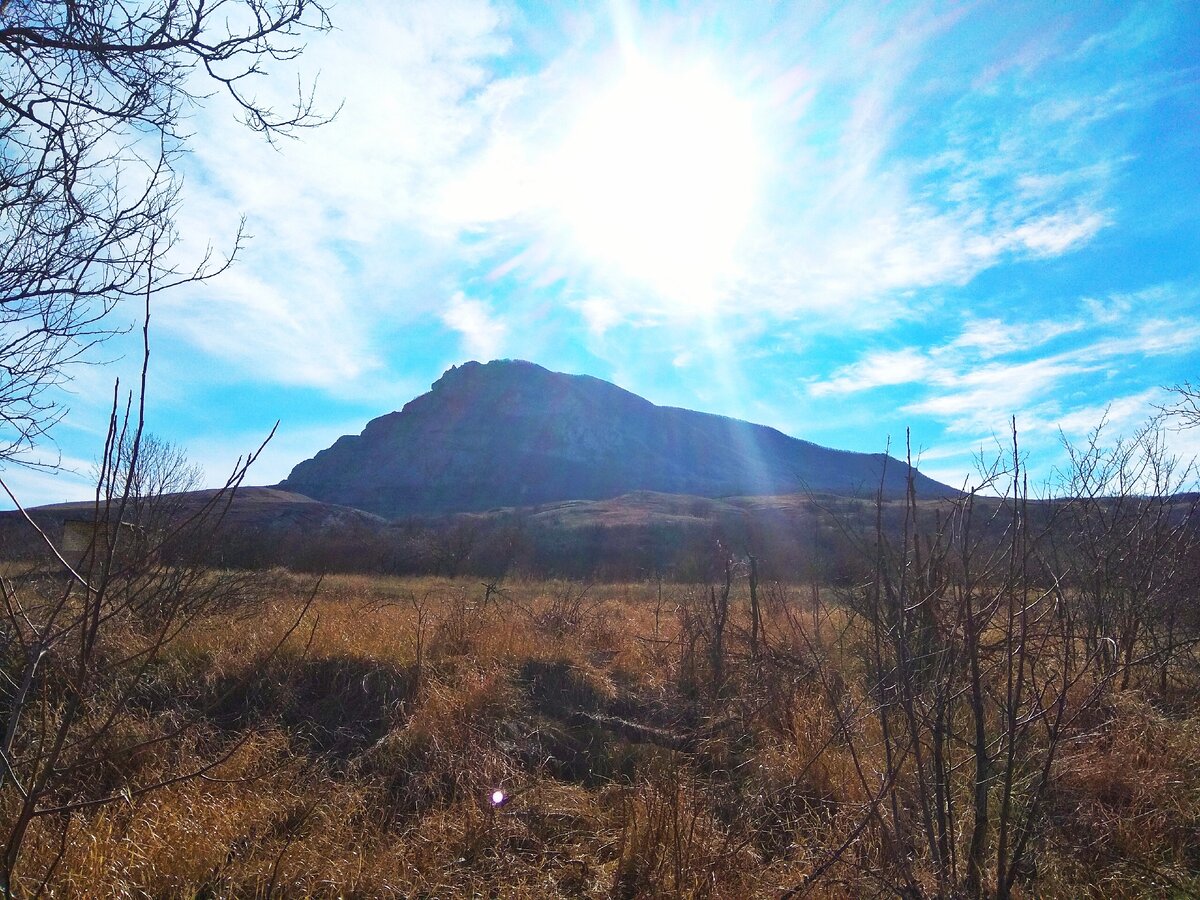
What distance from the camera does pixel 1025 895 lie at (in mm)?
3688

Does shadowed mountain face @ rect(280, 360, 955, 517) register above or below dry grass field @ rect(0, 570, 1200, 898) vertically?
above

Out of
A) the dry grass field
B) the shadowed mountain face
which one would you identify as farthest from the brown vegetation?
the shadowed mountain face

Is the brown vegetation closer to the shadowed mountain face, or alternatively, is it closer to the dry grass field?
the dry grass field

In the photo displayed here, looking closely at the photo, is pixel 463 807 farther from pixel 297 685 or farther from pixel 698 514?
pixel 698 514

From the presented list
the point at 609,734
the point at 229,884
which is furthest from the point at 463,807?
the point at 609,734

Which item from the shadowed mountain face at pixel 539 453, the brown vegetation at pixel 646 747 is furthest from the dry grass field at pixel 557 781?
the shadowed mountain face at pixel 539 453

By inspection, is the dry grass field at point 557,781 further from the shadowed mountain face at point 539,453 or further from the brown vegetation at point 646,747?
the shadowed mountain face at point 539,453

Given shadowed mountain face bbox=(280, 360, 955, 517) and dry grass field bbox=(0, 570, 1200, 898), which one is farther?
shadowed mountain face bbox=(280, 360, 955, 517)

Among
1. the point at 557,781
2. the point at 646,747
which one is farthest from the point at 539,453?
the point at 557,781

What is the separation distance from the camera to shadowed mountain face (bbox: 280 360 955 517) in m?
→ 103

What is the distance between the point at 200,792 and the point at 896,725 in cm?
443

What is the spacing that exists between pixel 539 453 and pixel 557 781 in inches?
4213

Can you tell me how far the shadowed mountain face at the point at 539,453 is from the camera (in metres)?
103

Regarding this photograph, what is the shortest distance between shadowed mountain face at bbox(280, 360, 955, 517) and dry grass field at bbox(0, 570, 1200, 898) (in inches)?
3499
